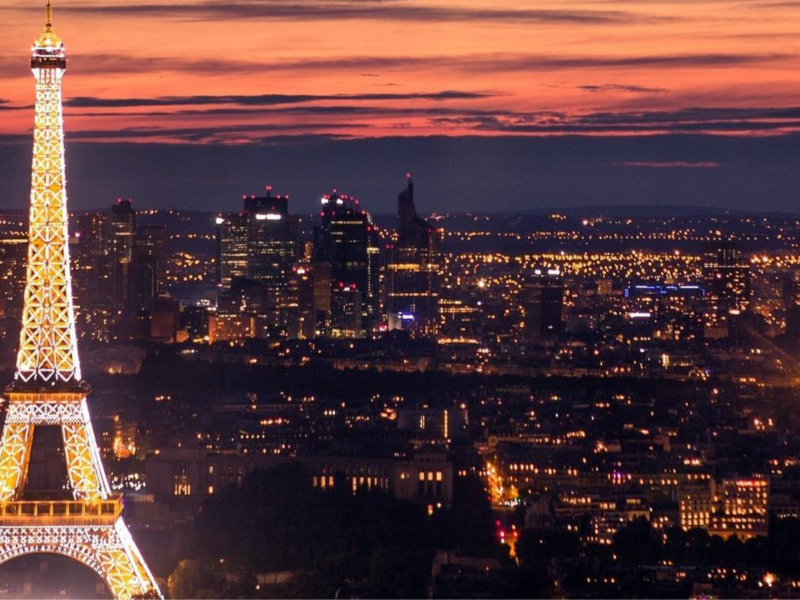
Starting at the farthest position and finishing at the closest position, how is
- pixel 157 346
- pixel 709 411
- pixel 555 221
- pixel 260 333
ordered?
pixel 555 221, pixel 260 333, pixel 157 346, pixel 709 411

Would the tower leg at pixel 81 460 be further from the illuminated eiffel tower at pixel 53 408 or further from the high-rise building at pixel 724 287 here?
the high-rise building at pixel 724 287

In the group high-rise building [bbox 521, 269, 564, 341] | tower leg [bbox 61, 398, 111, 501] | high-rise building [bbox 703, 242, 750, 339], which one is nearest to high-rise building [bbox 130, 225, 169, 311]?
high-rise building [bbox 521, 269, 564, 341]

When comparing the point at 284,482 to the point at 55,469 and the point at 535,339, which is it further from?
the point at 535,339

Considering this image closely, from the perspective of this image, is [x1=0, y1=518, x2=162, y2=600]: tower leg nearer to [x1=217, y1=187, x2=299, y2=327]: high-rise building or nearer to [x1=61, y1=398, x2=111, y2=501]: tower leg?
[x1=61, y1=398, x2=111, y2=501]: tower leg

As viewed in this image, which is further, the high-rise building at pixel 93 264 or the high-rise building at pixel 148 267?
the high-rise building at pixel 148 267

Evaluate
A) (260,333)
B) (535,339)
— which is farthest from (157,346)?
(535,339)

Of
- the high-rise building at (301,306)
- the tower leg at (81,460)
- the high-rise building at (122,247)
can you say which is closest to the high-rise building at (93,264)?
the high-rise building at (122,247)

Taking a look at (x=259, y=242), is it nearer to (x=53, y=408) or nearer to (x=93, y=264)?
(x=93, y=264)
